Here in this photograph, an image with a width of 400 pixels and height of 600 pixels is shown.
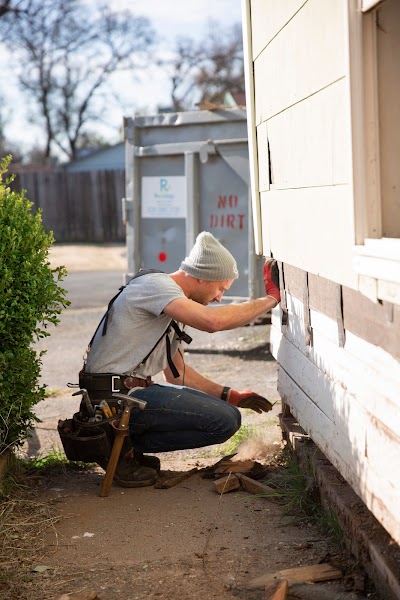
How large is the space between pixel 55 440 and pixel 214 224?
154 inches

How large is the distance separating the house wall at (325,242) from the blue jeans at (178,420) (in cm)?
45

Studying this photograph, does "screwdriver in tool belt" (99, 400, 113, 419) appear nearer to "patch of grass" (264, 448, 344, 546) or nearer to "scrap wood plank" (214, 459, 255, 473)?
"scrap wood plank" (214, 459, 255, 473)

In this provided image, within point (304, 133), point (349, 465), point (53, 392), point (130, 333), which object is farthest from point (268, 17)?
point (53, 392)

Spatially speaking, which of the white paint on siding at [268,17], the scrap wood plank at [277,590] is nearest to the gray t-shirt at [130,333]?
the white paint on siding at [268,17]

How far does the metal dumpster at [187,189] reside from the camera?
912 centimetres

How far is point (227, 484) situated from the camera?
186 inches

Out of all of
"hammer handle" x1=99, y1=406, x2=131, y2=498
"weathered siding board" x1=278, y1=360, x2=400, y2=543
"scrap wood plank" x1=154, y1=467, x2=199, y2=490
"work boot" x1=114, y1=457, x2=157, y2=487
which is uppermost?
"weathered siding board" x1=278, y1=360, x2=400, y2=543

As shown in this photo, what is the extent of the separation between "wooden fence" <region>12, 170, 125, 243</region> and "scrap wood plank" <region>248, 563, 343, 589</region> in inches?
1043

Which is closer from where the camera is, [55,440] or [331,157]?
[331,157]

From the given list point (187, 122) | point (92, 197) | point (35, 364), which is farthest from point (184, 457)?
point (92, 197)

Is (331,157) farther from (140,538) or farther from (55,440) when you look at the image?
(55,440)

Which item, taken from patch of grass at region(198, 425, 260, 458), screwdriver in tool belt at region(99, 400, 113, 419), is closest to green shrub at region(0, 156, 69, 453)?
screwdriver in tool belt at region(99, 400, 113, 419)

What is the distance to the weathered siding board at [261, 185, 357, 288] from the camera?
3322mm

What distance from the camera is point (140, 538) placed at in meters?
4.15
